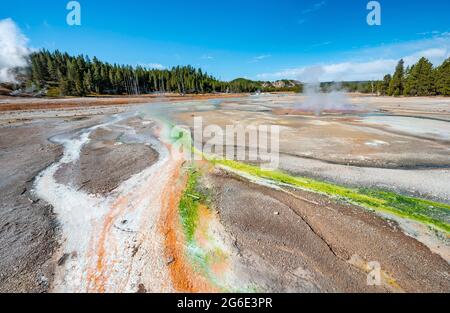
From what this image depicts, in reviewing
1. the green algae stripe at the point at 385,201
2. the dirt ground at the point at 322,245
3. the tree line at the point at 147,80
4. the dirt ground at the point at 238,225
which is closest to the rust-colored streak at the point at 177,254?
the dirt ground at the point at 238,225

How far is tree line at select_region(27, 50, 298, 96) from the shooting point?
229 ft

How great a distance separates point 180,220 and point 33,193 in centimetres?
478

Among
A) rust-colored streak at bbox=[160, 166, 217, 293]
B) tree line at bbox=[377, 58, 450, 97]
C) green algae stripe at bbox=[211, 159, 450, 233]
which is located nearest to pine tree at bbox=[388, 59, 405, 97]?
tree line at bbox=[377, 58, 450, 97]

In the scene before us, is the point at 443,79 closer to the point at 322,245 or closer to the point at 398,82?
the point at 398,82

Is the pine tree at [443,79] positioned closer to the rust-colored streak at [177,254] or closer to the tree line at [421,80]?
the tree line at [421,80]

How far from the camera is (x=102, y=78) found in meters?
79.5

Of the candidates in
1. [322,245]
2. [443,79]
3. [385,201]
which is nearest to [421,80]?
[443,79]

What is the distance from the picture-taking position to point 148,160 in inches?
345

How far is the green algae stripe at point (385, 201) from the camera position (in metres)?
4.72

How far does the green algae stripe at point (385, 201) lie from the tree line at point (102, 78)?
80.3m

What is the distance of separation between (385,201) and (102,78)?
94195 mm

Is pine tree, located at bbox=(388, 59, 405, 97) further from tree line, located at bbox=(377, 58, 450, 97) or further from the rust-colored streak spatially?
the rust-colored streak
